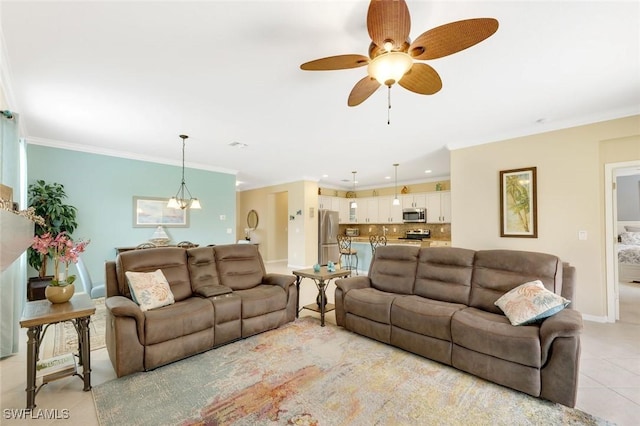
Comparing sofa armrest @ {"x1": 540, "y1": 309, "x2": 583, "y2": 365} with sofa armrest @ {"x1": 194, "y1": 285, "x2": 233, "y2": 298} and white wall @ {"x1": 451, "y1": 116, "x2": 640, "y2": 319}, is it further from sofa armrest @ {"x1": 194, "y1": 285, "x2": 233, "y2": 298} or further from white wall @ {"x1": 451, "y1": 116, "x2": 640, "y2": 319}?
sofa armrest @ {"x1": 194, "y1": 285, "x2": 233, "y2": 298}

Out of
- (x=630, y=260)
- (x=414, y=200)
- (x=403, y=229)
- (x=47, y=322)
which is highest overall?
(x=414, y=200)

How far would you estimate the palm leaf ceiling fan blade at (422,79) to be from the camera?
1.92m

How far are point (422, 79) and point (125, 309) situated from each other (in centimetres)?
290

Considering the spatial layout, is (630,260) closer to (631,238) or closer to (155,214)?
(631,238)

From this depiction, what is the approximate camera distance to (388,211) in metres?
8.50

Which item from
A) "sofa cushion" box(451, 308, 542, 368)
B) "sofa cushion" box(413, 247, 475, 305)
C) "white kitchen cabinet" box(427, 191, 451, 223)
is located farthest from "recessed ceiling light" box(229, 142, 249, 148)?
"white kitchen cabinet" box(427, 191, 451, 223)

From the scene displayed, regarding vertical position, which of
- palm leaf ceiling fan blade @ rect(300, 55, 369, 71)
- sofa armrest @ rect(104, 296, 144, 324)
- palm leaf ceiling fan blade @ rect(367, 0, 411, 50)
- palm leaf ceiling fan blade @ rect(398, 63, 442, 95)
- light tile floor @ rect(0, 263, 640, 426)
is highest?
palm leaf ceiling fan blade @ rect(367, 0, 411, 50)

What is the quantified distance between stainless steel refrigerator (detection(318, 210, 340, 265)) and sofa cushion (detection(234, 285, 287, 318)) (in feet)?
15.1

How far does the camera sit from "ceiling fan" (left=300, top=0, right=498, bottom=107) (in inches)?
58.4

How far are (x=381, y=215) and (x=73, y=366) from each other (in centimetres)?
755

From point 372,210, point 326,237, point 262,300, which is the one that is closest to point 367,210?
point 372,210

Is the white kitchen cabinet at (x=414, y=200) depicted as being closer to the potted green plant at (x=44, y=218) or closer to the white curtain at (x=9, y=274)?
the potted green plant at (x=44, y=218)

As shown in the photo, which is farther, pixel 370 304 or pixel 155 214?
pixel 155 214

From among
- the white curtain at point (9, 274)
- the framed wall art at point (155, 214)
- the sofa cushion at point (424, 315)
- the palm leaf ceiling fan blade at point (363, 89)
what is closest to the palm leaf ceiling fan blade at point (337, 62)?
the palm leaf ceiling fan blade at point (363, 89)
